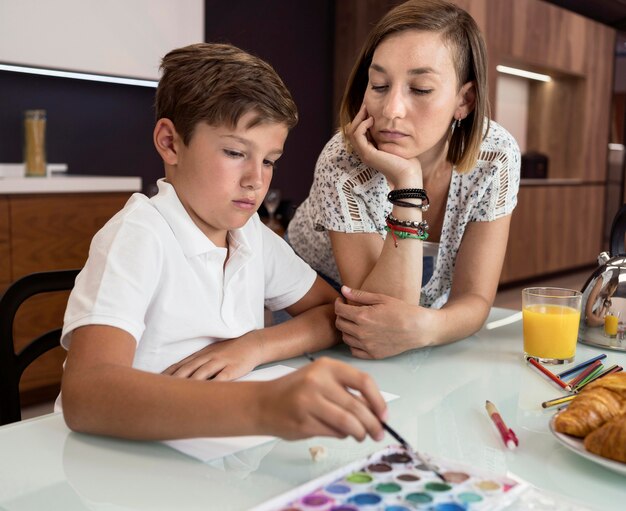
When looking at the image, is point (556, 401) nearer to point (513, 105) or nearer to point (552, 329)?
point (552, 329)

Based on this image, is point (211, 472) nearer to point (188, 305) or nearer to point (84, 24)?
point (188, 305)

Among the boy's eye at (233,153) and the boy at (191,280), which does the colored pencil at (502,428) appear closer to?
the boy at (191,280)

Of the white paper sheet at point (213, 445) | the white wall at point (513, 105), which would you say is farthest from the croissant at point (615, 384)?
the white wall at point (513, 105)

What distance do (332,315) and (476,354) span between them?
268mm

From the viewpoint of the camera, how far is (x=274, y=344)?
1120 millimetres

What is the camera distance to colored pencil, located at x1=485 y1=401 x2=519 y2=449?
771 mm

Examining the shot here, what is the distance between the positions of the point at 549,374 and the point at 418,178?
1.68 feet

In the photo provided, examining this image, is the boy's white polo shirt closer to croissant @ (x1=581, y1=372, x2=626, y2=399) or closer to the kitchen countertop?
croissant @ (x1=581, y1=372, x2=626, y2=399)

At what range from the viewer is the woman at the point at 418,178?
51.7 inches

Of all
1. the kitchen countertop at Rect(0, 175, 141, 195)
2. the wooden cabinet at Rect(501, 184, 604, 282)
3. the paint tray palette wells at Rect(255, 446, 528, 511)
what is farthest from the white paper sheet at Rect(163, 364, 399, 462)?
the wooden cabinet at Rect(501, 184, 604, 282)

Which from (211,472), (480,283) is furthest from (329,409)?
(480,283)

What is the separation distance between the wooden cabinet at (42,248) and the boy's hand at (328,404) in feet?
7.73

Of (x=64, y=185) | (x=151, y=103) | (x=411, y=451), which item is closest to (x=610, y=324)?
(x=411, y=451)

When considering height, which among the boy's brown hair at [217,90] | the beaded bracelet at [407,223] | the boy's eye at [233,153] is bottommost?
the beaded bracelet at [407,223]
